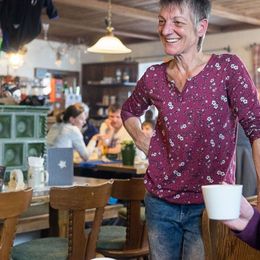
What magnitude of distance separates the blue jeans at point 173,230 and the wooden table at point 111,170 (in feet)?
9.41

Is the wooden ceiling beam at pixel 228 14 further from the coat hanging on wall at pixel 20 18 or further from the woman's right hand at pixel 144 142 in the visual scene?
the woman's right hand at pixel 144 142

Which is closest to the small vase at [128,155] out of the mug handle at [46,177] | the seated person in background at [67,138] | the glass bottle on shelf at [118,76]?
the seated person in background at [67,138]

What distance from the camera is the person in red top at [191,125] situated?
169 centimetres

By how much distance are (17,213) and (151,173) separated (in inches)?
29.9

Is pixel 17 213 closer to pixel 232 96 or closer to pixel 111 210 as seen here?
pixel 232 96

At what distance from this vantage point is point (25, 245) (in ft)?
9.41

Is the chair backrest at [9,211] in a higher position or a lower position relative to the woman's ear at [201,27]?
lower

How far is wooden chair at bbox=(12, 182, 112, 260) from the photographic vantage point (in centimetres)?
245

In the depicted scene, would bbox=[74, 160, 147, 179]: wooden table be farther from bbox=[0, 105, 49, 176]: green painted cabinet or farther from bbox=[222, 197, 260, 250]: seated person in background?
bbox=[222, 197, 260, 250]: seated person in background

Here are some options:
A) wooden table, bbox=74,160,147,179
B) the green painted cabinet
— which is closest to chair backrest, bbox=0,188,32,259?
the green painted cabinet

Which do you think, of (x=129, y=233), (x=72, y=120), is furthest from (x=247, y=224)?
(x=72, y=120)

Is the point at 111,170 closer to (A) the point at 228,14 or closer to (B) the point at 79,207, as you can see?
(B) the point at 79,207

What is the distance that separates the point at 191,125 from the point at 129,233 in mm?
1376

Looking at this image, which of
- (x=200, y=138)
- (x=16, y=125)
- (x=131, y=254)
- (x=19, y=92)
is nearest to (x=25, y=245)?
(x=131, y=254)
